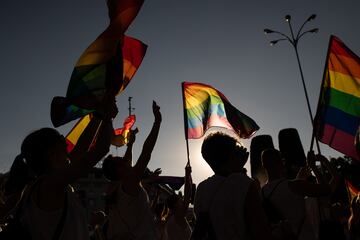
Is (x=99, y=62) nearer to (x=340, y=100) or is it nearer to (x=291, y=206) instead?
(x=291, y=206)

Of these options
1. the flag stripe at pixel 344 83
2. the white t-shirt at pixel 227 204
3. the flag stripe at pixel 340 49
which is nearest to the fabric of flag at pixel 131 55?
the white t-shirt at pixel 227 204

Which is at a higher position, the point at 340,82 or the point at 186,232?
the point at 340,82

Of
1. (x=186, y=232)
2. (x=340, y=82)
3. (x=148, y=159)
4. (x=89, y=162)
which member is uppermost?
(x=340, y=82)

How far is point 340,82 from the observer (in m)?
5.62

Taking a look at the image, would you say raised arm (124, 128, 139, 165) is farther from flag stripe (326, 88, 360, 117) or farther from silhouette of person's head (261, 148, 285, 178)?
flag stripe (326, 88, 360, 117)

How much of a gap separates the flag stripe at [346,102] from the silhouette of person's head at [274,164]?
6.71 ft

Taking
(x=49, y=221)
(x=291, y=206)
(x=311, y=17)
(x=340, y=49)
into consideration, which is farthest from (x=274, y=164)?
(x=311, y=17)

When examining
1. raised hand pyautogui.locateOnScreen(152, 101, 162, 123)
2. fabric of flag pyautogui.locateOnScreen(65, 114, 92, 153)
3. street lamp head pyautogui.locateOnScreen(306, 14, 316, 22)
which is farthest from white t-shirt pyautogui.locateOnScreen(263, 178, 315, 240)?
street lamp head pyautogui.locateOnScreen(306, 14, 316, 22)

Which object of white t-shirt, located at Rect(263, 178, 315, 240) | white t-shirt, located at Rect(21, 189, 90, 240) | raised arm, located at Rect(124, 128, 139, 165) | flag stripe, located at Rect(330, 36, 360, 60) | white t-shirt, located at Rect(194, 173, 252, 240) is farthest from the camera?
flag stripe, located at Rect(330, 36, 360, 60)

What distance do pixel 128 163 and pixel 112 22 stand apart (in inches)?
57.0

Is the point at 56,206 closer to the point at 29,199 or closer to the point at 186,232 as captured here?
the point at 29,199

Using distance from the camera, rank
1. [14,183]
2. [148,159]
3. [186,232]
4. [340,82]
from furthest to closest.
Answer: [186,232]
[340,82]
[148,159]
[14,183]

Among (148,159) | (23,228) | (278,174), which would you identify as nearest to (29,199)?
(23,228)

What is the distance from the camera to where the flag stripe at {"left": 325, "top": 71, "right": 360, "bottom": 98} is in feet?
18.2
